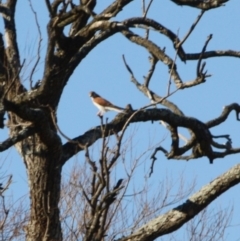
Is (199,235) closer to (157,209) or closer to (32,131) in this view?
(157,209)

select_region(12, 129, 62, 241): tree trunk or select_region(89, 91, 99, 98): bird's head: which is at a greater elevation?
select_region(89, 91, 99, 98): bird's head

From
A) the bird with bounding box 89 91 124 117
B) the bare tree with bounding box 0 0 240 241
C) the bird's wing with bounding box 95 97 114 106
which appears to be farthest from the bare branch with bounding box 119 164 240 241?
the bird's wing with bounding box 95 97 114 106

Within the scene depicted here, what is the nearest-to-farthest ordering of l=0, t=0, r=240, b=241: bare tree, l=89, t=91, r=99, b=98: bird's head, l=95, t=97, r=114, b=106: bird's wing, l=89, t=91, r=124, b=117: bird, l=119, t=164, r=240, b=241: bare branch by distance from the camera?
l=119, t=164, r=240, b=241: bare branch, l=0, t=0, r=240, b=241: bare tree, l=89, t=91, r=124, b=117: bird, l=95, t=97, r=114, b=106: bird's wing, l=89, t=91, r=99, b=98: bird's head

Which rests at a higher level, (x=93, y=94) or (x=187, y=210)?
(x=93, y=94)

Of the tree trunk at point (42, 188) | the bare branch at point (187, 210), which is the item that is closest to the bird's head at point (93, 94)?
the tree trunk at point (42, 188)

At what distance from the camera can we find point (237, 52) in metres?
6.29

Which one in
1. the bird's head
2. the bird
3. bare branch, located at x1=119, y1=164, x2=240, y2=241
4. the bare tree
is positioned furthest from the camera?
the bird's head

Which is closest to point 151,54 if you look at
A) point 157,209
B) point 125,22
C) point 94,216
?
point 125,22

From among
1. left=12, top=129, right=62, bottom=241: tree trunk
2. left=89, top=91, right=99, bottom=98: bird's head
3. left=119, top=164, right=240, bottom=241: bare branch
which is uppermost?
left=89, top=91, right=99, bottom=98: bird's head

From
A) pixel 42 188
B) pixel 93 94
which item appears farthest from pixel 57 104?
pixel 93 94

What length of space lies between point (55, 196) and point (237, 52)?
1.77 metres

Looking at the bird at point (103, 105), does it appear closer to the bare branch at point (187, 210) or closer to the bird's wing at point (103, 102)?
the bird's wing at point (103, 102)

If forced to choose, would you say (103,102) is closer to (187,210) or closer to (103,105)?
(103,105)

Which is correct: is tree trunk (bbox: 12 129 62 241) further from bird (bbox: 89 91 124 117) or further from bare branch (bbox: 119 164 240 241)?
bare branch (bbox: 119 164 240 241)
